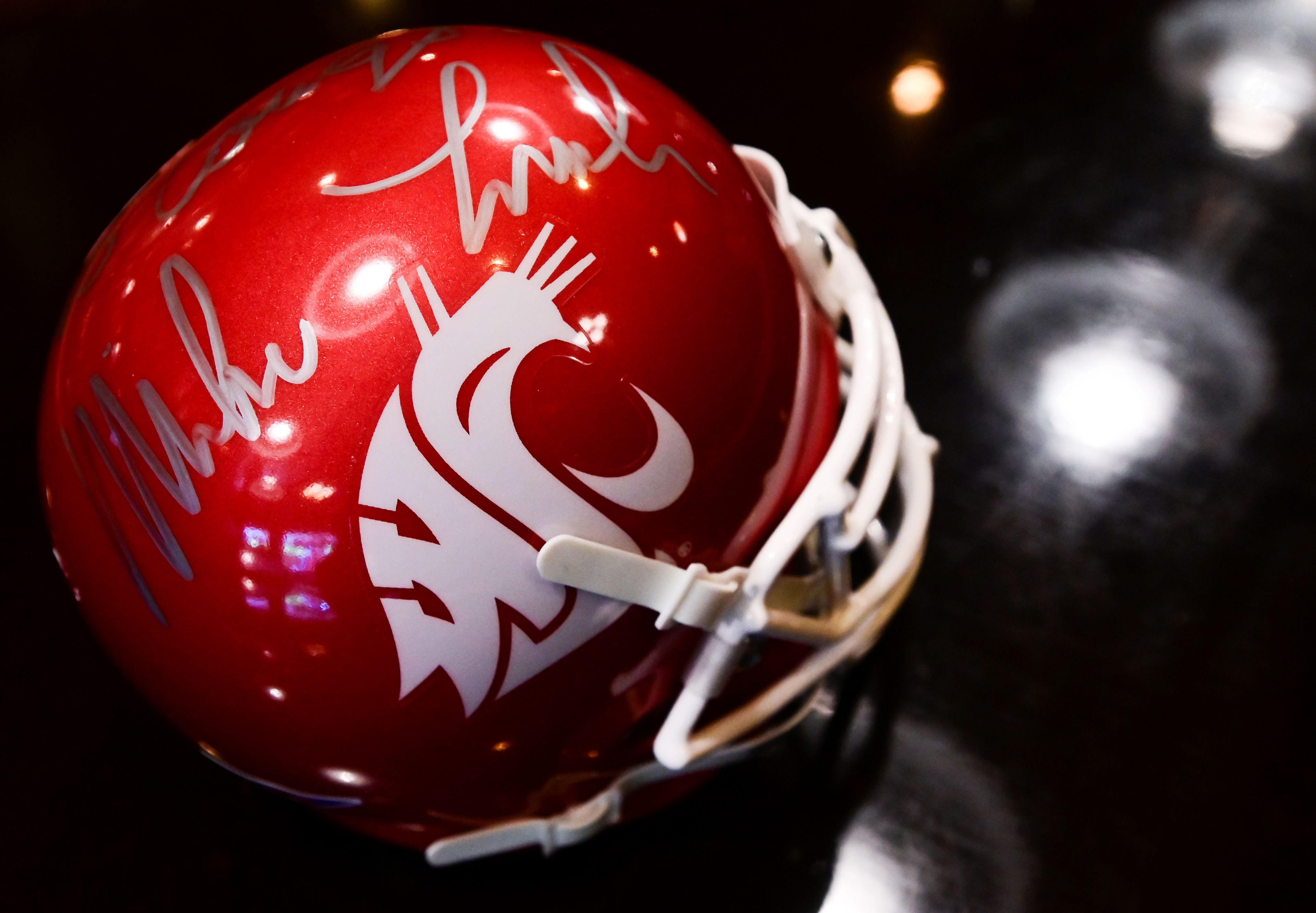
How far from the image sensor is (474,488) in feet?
1.70

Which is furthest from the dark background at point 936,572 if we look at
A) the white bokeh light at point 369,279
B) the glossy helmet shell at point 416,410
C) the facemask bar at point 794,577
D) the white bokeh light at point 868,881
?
the white bokeh light at point 369,279

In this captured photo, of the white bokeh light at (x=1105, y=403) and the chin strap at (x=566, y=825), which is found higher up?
the white bokeh light at (x=1105, y=403)

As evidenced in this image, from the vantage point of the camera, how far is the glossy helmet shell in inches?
20.5

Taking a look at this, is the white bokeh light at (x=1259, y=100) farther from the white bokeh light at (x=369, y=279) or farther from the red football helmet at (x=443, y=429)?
the white bokeh light at (x=369, y=279)

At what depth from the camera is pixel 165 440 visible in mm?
531

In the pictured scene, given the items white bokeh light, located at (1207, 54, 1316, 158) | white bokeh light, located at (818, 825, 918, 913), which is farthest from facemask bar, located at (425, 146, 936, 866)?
white bokeh light, located at (1207, 54, 1316, 158)

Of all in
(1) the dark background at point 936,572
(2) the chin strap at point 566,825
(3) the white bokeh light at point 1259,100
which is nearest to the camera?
(2) the chin strap at point 566,825

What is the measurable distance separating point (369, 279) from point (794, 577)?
29 centimetres

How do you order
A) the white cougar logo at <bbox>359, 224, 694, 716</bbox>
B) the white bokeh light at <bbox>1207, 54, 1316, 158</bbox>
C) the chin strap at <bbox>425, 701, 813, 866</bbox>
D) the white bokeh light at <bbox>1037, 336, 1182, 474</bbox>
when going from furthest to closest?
the white bokeh light at <bbox>1207, 54, 1316, 158</bbox>, the white bokeh light at <bbox>1037, 336, 1182, 474</bbox>, the chin strap at <bbox>425, 701, 813, 866</bbox>, the white cougar logo at <bbox>359, 224, 694, 716</bbox>
